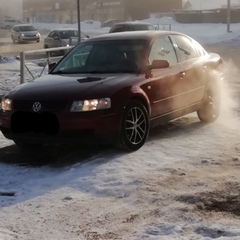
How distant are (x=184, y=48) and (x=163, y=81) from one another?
1.20 metres

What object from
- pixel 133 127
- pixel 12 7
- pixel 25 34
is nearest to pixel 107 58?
pixel 133 127

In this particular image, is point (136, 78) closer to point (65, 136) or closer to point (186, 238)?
point (65, 136)

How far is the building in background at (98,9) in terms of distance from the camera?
Answer: 8525cm

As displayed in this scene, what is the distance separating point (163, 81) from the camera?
8219mm

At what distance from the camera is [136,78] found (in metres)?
7.77

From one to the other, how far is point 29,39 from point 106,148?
38.5m

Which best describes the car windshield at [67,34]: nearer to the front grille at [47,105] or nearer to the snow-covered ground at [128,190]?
the snow-covered ground at [128,190]

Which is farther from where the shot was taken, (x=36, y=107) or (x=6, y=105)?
(x=6, y=105)

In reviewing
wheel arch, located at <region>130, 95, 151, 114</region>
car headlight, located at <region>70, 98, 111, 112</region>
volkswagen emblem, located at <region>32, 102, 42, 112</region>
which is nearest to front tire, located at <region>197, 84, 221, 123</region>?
wheel arch, located at <region>130, 95, 151, 114</region>

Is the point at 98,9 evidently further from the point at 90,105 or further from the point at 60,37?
the point at 90,105

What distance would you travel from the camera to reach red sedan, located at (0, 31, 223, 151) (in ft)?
23.3

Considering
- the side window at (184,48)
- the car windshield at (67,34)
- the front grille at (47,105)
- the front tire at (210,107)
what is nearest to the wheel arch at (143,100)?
the front grille at (47,105)

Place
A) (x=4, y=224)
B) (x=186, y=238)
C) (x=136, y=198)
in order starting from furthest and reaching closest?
(x=136, y=198), (x=4, y=224), (x=186, y=238)

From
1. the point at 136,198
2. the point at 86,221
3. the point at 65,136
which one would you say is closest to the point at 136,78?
the point at 65,136
